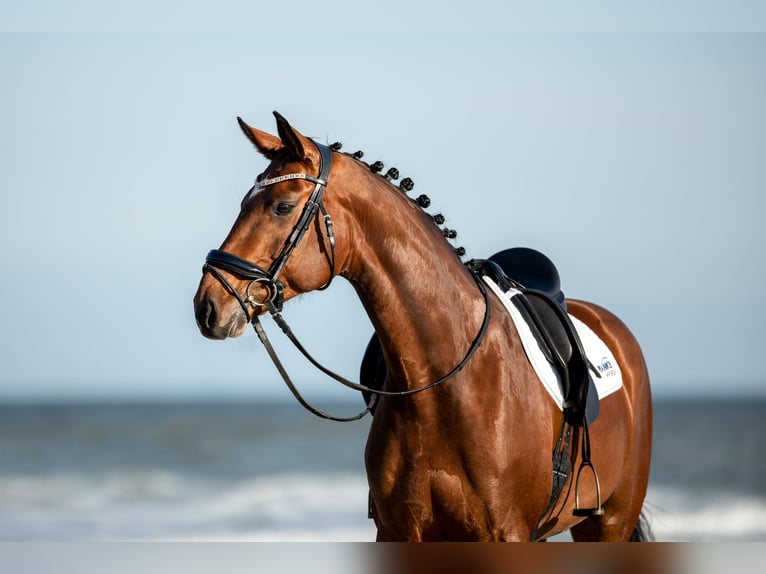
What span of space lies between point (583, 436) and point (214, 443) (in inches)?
903

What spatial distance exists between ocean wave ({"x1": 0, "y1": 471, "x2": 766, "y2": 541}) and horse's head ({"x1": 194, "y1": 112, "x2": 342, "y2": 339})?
12.0 metres

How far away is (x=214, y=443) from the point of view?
26297 millimetres

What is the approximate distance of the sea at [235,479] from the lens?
53.5 feet

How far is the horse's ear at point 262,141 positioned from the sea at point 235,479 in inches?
280

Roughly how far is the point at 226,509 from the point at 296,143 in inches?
589

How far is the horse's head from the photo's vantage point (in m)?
3.33

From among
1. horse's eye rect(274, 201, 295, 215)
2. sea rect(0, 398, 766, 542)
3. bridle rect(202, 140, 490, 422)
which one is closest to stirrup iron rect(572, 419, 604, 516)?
bridle rect(202, 140, 490, 422)

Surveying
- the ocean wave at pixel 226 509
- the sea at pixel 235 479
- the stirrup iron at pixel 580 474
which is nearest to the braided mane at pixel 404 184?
the stirrup iron at pixel 580 474

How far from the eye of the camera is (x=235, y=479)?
2067 cm

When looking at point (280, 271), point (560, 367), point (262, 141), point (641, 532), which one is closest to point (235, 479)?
point (641, 532)

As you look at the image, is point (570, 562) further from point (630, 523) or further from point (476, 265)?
point (630, 523)

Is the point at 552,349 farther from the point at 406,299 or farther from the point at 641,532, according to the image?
the point at 641,532

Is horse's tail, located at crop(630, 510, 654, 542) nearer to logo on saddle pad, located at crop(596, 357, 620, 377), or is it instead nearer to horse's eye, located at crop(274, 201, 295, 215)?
logo on saddle pad, located at crop(596, 357, 620, 377)

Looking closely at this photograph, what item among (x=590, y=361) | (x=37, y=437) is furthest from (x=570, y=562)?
(x=37, y=437)
